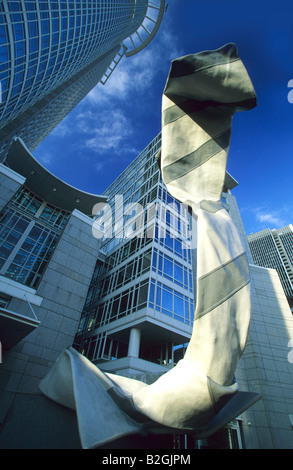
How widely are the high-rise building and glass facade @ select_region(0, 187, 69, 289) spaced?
12332 mm

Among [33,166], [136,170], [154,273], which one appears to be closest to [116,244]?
[154,273]

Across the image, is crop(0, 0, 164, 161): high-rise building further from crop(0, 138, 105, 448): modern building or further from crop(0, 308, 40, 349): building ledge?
crop(0, 308, 40, 349): building ledge

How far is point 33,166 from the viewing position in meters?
24.6

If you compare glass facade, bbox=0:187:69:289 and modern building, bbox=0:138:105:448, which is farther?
glass facade, bbox=0:187:69:289

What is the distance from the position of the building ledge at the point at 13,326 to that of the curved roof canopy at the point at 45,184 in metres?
16.6

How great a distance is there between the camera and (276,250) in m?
115

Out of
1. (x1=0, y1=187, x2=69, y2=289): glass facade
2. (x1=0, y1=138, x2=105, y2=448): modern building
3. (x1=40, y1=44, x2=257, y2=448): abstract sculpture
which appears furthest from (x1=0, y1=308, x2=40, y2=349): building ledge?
(x1=40, y1=44, x2=257, y2=448): abstract sculpture

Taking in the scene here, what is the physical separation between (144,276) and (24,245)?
10.8 meters

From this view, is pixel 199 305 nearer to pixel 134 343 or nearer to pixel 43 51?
pixel 134 343

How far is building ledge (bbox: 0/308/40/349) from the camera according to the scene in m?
11.6

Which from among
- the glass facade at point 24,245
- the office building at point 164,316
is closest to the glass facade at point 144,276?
the office building at point 164,316

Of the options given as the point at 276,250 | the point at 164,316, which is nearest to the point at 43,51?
the point at 164,316

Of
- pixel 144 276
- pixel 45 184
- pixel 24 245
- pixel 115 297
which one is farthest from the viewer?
pixel 45 184
